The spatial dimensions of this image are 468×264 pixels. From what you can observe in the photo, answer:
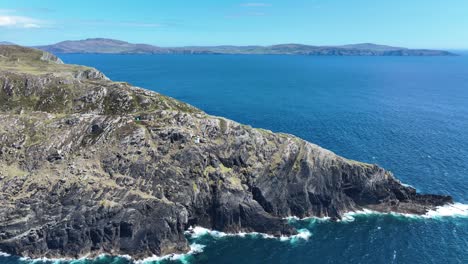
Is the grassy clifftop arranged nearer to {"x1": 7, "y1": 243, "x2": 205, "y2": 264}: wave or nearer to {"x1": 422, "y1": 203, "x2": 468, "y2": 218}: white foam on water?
{"x1": 7, "y1": 243, "x2": 205, "y2": 264}: wave

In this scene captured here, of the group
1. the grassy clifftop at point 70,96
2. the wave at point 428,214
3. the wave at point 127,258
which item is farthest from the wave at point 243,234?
the grassy clifftop at point 70,96

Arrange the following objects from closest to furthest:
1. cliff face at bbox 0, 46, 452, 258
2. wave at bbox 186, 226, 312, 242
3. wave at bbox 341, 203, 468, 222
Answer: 1. cliff face at bbox 0, 46, 452, 258
2. wave at bbox 186, 226, 312, 242
3. wave at bbox 341, 203, 468, 222

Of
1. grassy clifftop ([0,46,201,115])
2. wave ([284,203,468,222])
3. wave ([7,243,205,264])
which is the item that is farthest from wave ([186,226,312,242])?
grassy clifftop ([0,46,201,115])

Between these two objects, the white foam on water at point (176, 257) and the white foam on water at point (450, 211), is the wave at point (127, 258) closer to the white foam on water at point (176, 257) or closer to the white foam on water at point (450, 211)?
the white foam on water at point (176, 257)

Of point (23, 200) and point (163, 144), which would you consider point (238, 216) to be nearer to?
point (163, 144)

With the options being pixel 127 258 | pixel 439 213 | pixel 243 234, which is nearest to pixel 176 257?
pixel 127 258

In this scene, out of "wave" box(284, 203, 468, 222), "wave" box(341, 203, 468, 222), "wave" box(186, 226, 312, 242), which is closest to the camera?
"wave" box(186, 226, 312, 242)

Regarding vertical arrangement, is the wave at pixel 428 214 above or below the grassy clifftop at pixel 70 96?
below

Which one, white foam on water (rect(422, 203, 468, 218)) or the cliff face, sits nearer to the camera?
the cliff face

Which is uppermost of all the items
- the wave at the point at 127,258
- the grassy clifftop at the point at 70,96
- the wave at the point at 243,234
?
the grassy clifftop at the point at 70,96

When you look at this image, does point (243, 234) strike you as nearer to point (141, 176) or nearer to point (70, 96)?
point (141, 176)
